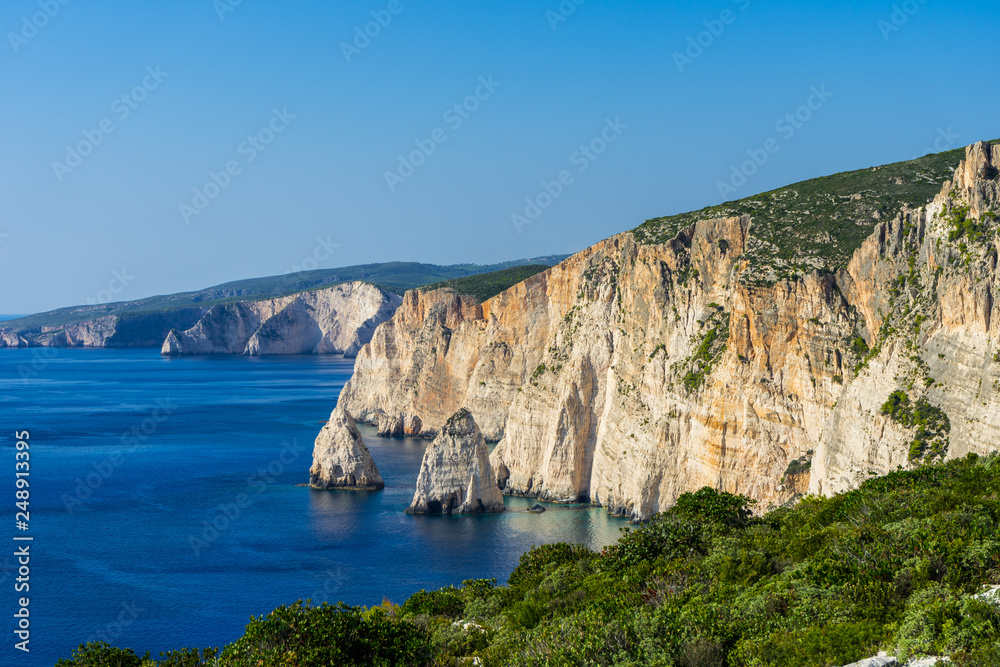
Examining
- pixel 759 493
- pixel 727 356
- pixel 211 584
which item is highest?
pixel 727 356

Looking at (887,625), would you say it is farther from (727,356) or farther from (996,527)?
(727,356)

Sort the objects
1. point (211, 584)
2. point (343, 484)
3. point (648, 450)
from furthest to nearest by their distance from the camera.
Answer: point (343, 484) → point (648, 450) → point (211, 584)

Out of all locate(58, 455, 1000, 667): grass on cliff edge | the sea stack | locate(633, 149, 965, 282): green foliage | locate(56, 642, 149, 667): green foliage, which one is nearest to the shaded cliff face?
locate(633, 149, 965, 282): green foliage

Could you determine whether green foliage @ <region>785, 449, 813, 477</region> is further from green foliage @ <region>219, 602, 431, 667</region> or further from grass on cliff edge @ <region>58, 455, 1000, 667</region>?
green foliage @ <region>219, 602, 431, 667</region>

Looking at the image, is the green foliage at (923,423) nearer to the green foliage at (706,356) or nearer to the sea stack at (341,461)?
the green foliage at (706,356)

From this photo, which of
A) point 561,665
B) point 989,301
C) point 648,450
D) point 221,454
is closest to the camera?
point 561,665

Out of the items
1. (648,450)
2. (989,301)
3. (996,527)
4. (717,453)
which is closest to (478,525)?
(648,450)

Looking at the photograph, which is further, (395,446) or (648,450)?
(395,446)

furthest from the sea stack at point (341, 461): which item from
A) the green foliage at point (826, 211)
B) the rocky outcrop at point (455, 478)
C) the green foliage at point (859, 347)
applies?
the green foliage at point (859, 347)
